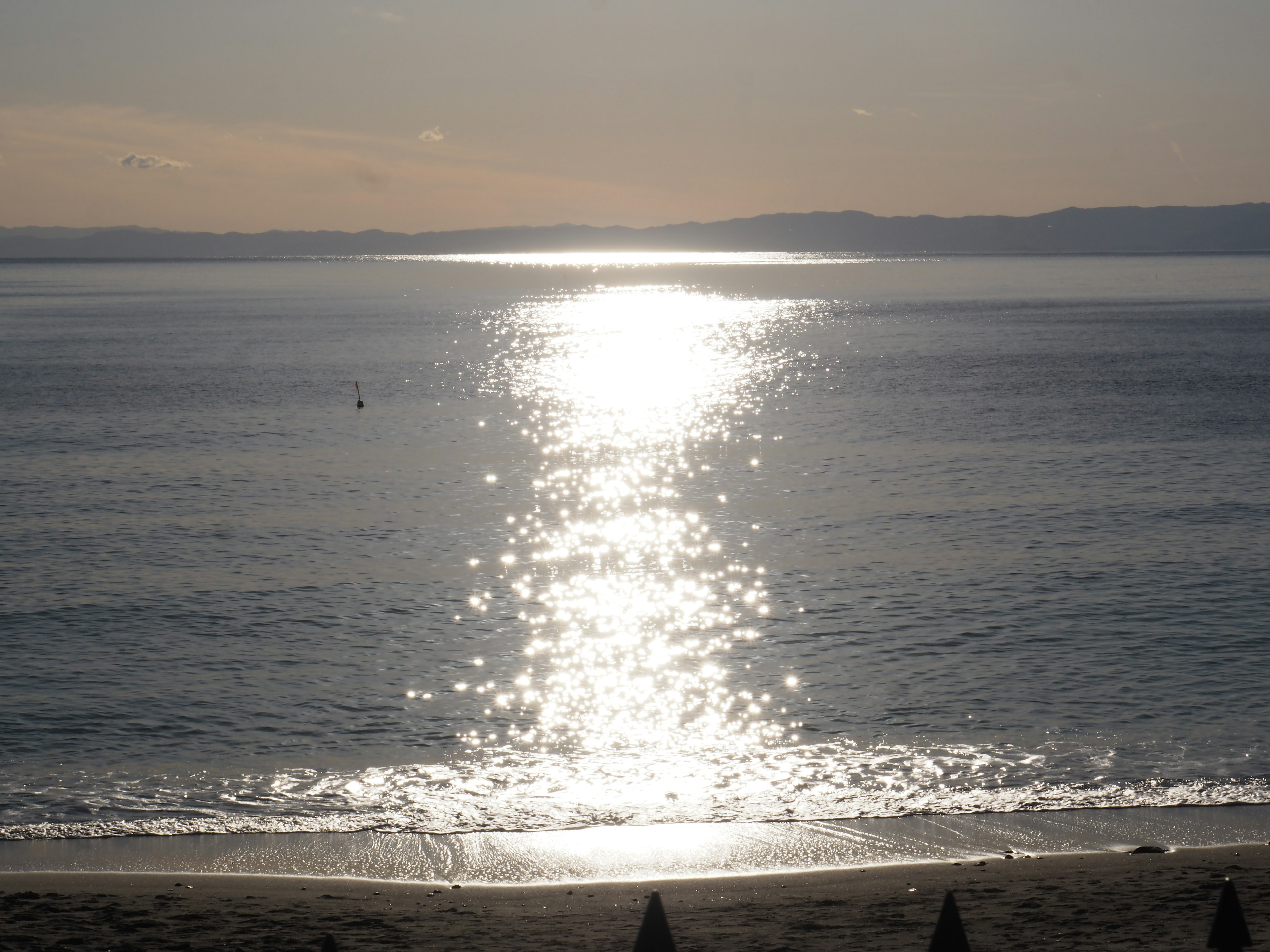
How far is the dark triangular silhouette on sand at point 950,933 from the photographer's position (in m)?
7.70

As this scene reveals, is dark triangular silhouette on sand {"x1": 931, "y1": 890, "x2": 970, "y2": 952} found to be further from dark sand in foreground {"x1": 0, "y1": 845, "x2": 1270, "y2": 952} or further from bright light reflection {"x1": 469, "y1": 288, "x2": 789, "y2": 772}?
bright light reflection {"x1": 469, "y1": 288, "x2": 789, "y2": 772}

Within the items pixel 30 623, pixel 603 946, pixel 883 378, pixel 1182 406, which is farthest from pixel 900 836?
pixel 883 378

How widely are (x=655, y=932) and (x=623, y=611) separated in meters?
16.8

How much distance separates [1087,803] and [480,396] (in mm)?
52592

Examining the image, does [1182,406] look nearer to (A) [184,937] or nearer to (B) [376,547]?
(B) [376,547]

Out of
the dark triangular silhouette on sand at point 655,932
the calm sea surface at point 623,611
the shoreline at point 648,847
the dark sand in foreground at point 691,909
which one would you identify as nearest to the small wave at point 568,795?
the calm sea surface at point 623,611

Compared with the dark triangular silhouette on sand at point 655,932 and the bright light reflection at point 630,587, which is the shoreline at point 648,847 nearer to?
the bright light reflection at point 630,587

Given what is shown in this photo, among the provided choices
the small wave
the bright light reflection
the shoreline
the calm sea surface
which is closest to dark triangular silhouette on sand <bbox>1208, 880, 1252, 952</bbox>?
the shoreline

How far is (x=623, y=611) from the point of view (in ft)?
81.4

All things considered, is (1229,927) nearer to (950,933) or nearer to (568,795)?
(950,933)

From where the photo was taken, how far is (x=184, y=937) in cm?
1111

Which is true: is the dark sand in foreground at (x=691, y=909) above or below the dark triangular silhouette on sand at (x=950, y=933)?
below

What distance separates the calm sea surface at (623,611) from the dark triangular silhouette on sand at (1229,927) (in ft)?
24.9

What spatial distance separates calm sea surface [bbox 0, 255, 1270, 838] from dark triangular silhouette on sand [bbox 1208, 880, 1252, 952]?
7.59 metres
